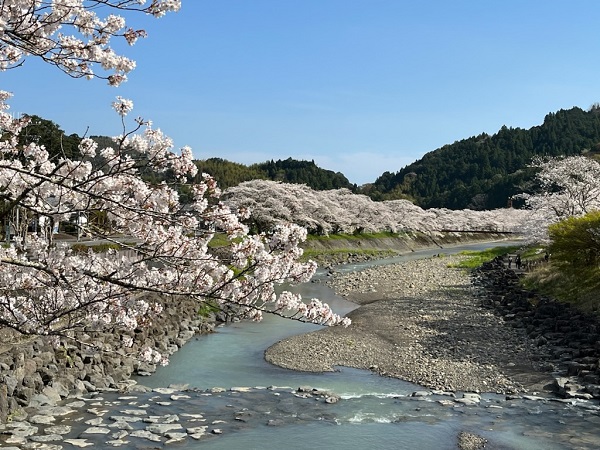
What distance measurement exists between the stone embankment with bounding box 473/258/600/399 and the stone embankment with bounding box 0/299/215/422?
10.7m

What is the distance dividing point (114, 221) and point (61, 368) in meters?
9.05

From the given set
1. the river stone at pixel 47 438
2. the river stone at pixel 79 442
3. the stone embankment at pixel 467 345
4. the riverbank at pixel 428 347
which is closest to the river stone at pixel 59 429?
the river stone at pixel 47 438

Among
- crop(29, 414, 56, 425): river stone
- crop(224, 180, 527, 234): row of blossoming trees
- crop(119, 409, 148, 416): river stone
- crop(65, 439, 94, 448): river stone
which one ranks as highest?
crop(224, 180, 527, 234): row of blossoming trees

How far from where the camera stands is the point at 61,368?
44.3 feet

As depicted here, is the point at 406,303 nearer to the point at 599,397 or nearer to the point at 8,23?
the point at 599,397

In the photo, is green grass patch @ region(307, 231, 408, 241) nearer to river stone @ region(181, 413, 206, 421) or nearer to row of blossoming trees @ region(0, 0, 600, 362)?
river stone @ region(181, 413, 206, 421)

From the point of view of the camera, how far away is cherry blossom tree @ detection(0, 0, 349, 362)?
498 centimetres

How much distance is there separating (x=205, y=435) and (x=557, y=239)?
20113mm

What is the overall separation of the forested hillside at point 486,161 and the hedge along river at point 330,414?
125m

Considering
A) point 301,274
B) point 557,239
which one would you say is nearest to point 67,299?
point 301,274

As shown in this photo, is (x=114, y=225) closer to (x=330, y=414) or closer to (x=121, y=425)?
(x=121, y=425)

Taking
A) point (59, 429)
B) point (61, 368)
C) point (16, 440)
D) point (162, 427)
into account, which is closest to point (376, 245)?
point (61, 368)

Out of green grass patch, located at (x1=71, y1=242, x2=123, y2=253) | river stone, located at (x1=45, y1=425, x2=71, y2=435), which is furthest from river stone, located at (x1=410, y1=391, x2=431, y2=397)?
green grass patch, located at (x1=71, y1=242, x2=123, y2=253)

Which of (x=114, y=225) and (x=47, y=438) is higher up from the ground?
(x=114, y=225)
